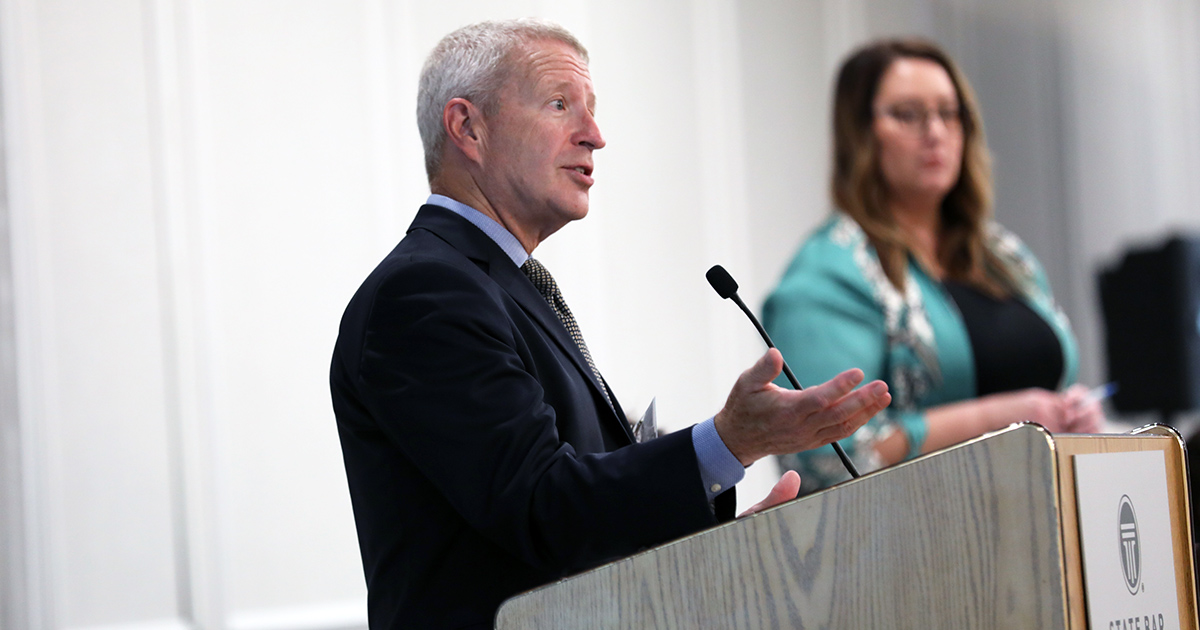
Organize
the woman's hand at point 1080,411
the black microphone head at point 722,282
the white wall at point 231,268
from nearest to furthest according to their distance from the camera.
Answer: the black microphone head at point 722,282 < the woman's hand at point 1080,411 < the white wall at point 231,268

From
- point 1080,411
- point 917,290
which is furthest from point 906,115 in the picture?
point 1080,411

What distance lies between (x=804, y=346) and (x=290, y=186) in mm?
1290

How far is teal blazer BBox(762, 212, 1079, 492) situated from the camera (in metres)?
2.36

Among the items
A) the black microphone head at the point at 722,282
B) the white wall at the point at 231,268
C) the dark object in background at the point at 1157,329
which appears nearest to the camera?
the black microphone head at the point at 722,282

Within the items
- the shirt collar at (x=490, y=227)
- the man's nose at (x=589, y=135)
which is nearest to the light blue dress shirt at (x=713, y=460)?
the shirt collar at (x=490, y=227)

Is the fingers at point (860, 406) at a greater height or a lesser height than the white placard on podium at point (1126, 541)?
greater

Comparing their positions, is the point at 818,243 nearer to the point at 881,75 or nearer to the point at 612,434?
the point at 881,75

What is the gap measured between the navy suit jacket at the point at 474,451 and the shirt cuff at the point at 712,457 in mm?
12

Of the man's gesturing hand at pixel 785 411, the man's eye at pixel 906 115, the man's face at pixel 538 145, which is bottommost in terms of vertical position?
the man's gesturing hand at pixel 785 411

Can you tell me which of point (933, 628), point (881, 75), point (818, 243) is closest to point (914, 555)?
point (933, 628)

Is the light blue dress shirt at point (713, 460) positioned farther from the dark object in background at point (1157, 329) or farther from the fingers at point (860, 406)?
the dark object in background at point (1157, 329)

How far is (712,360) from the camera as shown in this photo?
3.42m

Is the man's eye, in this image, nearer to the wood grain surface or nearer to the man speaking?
the man speaking

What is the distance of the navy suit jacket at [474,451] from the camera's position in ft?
3.59
